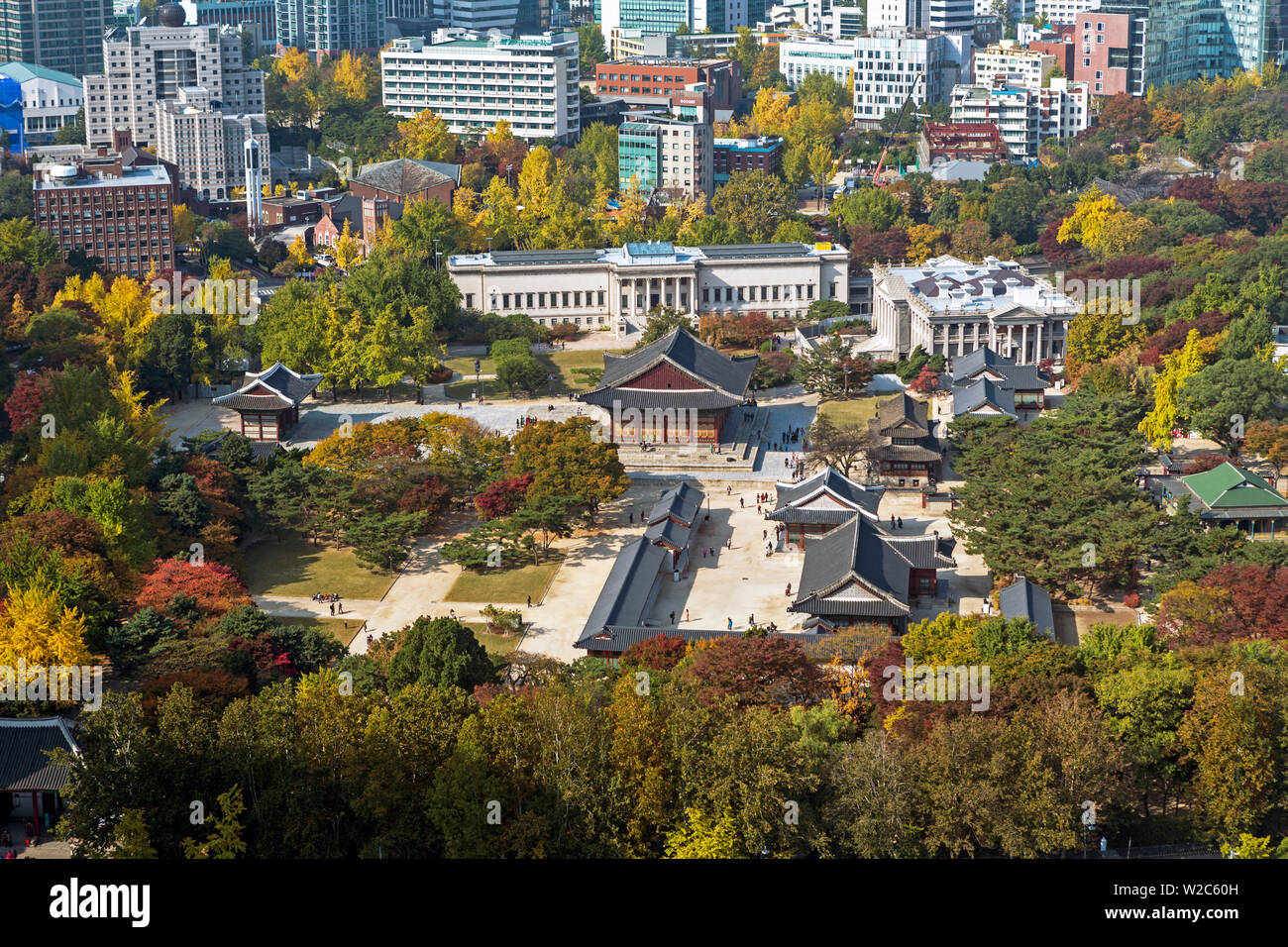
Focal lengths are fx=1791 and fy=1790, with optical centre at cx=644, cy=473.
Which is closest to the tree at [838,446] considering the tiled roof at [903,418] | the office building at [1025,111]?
the tiled roof at [903,418]

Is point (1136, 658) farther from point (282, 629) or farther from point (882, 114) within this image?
point (882, 114)

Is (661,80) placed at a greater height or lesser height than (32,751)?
greater

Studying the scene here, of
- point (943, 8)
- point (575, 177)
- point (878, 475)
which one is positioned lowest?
point (878, 475)

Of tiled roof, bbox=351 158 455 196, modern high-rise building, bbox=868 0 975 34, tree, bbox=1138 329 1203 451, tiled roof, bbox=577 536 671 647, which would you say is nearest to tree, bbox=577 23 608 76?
modern high-rise building, bbox=868 0 975 34

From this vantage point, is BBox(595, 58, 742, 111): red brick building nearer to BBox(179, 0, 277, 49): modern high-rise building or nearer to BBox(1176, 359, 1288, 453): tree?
BBox(179, 0, 277, 49): modern high-rise building

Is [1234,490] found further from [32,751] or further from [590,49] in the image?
[590,49]

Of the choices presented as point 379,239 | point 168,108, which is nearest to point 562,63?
point 168,108

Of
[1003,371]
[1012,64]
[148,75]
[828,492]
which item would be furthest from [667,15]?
[828,492]
